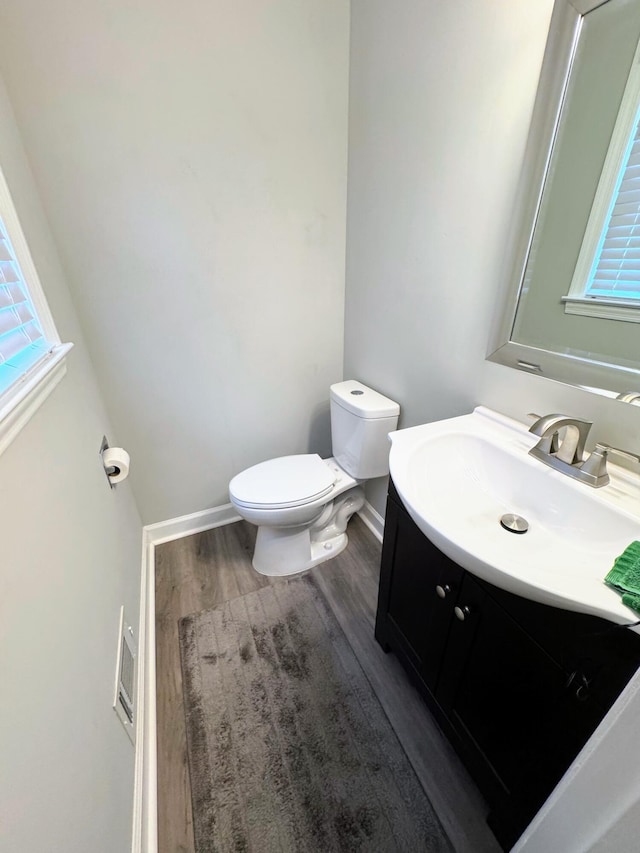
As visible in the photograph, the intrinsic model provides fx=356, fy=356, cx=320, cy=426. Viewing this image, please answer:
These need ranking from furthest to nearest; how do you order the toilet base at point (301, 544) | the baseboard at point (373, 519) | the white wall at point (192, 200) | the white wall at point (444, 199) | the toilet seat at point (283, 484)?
the baseboard at point (373, 519), the toilet base at point (301, 544), the toilet seat at point (283, 484), the white wall at point (192, 200), the white wall at point (444, 199)

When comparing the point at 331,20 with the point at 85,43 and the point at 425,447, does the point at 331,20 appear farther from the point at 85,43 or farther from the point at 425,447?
the point at 425,447

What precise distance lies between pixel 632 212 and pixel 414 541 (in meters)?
0.92

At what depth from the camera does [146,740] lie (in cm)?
107

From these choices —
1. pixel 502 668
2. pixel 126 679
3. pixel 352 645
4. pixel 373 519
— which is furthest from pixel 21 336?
pixel 373 519

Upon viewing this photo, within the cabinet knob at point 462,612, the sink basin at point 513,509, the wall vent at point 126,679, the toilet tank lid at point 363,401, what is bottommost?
the wall vent at point 126,679

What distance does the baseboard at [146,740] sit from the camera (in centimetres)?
89

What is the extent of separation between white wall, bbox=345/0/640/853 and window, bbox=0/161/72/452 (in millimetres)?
1102

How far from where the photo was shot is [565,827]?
0.51 metres

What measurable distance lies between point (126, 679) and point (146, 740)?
0.20 m

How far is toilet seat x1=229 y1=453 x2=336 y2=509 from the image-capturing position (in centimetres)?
147

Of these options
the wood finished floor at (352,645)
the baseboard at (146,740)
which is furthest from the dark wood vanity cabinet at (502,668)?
the baseboard at (146,740)

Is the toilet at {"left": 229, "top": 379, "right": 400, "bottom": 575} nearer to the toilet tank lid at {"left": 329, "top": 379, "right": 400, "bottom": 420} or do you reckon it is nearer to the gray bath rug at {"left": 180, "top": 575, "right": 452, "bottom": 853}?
the toilet tank lid at {"left": 329, "top": 379, "right": 400, "bottom": 420}

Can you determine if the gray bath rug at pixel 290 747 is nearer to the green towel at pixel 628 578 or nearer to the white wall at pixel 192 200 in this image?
the white wall at pixel 192 200

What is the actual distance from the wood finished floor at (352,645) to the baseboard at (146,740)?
28 mm
